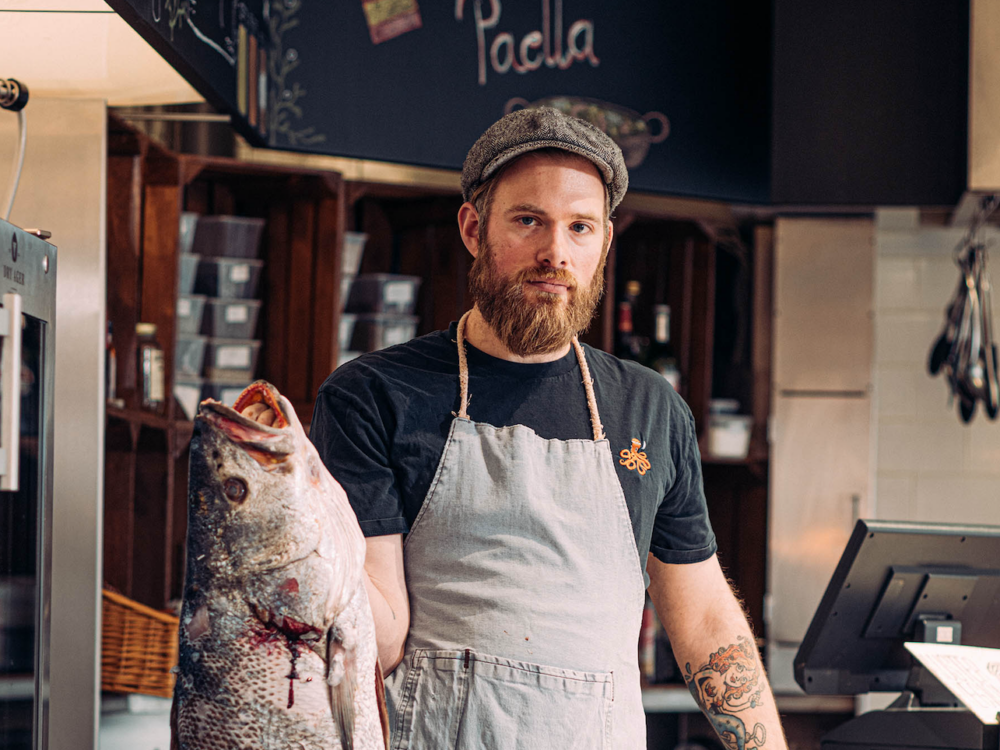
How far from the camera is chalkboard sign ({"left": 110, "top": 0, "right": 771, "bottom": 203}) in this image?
3.23 m

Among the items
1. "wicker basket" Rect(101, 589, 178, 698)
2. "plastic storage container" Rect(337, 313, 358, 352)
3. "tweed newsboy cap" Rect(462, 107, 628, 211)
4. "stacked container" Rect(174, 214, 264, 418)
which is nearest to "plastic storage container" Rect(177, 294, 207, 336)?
"stacked container" Rect(174, 214, 264, 418)

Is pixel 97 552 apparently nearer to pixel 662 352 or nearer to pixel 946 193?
pixel 662 352

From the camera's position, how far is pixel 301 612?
0.98m

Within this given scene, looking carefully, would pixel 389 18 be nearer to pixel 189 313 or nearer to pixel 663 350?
pixel 189 313

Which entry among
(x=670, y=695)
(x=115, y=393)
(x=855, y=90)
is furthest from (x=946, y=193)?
(x=115, y=393)

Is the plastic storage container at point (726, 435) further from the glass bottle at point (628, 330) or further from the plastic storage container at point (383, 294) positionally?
the plastic storage container at point (383, 294)

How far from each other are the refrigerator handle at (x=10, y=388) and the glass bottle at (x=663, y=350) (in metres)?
2.79

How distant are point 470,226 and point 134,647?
166 centimetres

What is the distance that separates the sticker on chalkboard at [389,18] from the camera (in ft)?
10.9

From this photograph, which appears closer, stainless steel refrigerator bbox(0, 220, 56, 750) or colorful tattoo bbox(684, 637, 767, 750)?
stainless steel refrigerator bbox(0, 220, 56, 750)

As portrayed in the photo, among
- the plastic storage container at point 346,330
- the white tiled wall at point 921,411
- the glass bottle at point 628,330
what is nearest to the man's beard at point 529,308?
the plastic storage container at point 346,330

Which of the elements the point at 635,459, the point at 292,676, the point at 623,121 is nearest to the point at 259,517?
the point at 292,676

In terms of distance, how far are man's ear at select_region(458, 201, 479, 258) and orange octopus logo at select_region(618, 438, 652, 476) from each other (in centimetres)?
37

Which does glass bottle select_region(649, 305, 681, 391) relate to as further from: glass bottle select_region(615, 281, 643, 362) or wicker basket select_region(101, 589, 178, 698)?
wicker basket select_region(101, 589, 178, 698)
